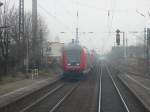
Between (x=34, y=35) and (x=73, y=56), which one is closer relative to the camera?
(x=73, y=56)

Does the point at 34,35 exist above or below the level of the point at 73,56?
above

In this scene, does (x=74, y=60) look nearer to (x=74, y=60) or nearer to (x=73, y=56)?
(x=74, y=60)

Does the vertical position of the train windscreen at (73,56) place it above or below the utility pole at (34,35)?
below

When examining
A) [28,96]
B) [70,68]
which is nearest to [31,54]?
[70,68]

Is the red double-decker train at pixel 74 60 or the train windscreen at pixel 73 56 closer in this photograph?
the red double-decker train at pixel 74 60

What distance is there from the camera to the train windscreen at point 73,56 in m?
30.4

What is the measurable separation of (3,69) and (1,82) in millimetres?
5602

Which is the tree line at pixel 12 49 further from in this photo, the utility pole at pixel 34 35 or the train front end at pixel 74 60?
the train front end at pixel 74 60

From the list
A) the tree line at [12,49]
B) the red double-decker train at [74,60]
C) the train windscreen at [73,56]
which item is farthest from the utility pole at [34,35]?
the train windscreen at [73,56]

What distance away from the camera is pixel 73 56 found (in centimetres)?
3061

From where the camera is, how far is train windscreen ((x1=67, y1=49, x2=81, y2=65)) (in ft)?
99.9

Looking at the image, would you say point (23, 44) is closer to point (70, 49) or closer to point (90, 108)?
point (70, 49)

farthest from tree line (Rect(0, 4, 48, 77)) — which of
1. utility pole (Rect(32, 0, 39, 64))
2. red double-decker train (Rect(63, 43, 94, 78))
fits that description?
red double-decker train (Rect(63, 43, 94, 78))

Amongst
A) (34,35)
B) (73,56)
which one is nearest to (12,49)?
(34,35)
